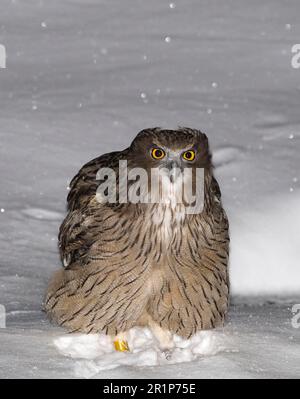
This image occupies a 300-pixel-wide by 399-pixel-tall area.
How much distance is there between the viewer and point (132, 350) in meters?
4.91

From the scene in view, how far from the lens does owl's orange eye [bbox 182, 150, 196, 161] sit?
4680 mm

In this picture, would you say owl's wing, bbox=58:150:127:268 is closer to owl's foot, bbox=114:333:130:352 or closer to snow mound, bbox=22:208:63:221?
owl's foot, bbox=114:333:130:352

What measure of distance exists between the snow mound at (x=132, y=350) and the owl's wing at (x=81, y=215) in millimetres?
434

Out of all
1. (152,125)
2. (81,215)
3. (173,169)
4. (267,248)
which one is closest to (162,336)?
(81,215)

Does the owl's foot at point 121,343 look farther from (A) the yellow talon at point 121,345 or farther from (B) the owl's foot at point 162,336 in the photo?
(B) the owl's foot at point 162,336

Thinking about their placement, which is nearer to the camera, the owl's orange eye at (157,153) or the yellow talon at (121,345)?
the owl's orange eye at (157,153)

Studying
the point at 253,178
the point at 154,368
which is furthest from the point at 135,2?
the point at 154,368

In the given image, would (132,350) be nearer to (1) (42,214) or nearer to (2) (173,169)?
(2) (173,169)

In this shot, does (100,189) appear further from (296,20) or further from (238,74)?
(296,20)

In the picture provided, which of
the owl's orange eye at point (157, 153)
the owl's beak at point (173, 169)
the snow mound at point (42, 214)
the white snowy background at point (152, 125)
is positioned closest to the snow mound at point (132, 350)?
the white snowy background at point (152, 125)

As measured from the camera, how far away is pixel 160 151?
15.4ft

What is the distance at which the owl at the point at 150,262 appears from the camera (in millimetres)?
4789

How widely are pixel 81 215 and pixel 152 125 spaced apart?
2792mm

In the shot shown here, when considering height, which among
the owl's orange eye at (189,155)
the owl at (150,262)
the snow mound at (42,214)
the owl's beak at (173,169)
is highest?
the owl's orange eye at (189,155)
